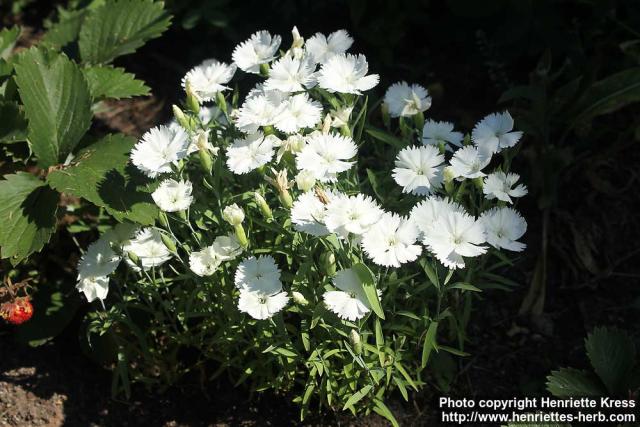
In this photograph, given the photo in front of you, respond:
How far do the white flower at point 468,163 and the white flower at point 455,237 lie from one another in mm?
148

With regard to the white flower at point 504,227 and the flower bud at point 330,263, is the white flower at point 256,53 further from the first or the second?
the white flower at point 504,227

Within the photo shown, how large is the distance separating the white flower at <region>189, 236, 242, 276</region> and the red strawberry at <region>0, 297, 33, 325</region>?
589mm

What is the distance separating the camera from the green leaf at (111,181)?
1.93 meters

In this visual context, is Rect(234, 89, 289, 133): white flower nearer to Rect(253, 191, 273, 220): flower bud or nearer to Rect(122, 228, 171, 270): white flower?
Rect(253, 191, 273, 220): flower bud

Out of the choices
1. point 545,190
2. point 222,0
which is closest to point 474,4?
point 545,190

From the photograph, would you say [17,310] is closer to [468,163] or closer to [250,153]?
[250,153]

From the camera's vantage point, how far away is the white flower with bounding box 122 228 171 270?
1.91 m

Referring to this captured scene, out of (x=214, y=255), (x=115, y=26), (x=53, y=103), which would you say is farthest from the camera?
(x=115, y=26)

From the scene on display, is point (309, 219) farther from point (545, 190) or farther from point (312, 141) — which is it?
point (545, 190)

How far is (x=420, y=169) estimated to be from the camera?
186 centimetres

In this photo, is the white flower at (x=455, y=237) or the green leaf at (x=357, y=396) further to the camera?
the green leaf at (x=357, y=396)

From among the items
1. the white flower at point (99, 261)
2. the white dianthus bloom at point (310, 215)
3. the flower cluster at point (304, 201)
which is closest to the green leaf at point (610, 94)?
the flower cluster at point (304, 201)

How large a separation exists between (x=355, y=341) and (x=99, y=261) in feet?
2.40

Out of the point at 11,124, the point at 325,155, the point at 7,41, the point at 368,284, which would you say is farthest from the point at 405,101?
the point at 7,41
